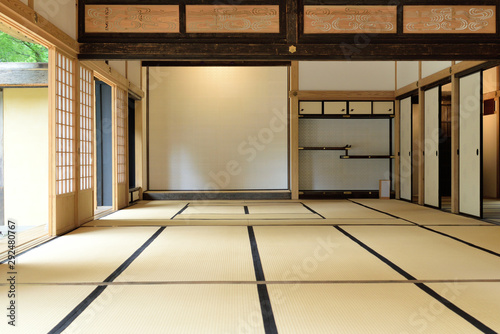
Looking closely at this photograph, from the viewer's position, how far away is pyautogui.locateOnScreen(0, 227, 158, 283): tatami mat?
272cm

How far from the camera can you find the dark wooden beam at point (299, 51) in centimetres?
431

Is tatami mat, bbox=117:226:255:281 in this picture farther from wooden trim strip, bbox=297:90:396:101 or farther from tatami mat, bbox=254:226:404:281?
wooden trim strip, bbox=297:90:396:101

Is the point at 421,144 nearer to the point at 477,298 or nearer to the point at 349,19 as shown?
the point at 349,19

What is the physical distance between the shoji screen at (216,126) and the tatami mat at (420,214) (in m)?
2.30

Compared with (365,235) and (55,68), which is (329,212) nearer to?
(365,235)

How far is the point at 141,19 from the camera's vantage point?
4.29 m

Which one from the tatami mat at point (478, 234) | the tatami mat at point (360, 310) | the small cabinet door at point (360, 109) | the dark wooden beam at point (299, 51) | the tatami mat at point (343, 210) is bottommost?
the tatami mat at point (360, 310)

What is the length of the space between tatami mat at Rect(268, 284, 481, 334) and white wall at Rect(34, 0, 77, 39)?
341 centimetres

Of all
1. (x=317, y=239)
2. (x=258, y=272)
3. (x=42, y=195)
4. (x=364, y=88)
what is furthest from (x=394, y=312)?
(x=364, y=88)

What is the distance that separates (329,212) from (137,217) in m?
2.85

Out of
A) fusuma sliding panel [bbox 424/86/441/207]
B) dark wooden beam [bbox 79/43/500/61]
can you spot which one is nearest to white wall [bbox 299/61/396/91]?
fusuma sliding panel [bbox 424/86/441/207]

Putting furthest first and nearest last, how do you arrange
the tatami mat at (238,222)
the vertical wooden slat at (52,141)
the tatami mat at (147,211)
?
the tatami mat at (147,211) < the tatami mat at (238,222) < the vertical wooden slat at (52,141)

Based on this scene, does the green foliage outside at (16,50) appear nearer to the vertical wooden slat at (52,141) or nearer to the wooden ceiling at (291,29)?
the wooden ceiling at (291,29)

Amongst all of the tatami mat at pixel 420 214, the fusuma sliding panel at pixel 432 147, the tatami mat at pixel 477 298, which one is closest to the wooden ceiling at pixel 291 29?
the tatami mat at pixel 420 214
